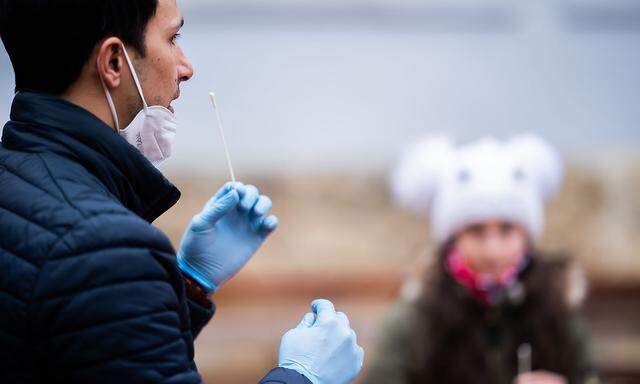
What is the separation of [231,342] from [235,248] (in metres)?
2.85

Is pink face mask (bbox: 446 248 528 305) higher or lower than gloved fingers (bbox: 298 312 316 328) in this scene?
lower

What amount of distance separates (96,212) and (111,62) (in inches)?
10.0

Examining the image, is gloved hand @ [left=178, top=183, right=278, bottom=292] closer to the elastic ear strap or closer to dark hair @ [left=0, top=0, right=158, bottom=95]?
the elastic ear strap

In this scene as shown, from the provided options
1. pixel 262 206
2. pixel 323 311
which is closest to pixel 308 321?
pixel 323 311

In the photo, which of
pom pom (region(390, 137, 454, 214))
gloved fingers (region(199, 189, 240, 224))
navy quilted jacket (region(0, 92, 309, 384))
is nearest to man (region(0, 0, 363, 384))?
navy quilted jacket (region(0, 92, 309, 384))

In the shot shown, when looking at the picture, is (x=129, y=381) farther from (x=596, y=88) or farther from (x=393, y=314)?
(x=596, y=88)

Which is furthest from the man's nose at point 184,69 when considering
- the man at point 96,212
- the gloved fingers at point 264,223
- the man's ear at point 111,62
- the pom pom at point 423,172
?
the pom pom at point 423,172

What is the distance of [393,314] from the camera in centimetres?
334

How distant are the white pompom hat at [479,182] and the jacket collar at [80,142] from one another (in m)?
1.89

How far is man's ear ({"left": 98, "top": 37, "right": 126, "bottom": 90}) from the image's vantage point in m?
1.50

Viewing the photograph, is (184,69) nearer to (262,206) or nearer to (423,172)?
(262,206)

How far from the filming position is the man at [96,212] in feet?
4.35

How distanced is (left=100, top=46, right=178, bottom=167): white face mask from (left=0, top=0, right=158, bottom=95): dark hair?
4cm

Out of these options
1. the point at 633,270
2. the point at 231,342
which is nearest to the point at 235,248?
the point at 231,342
